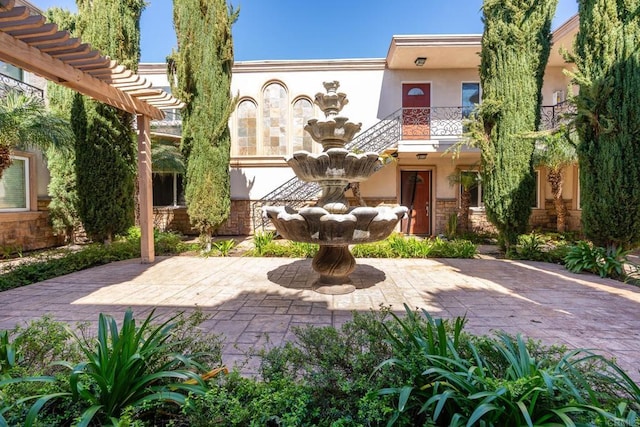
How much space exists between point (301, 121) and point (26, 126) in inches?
320

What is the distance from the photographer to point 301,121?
11984mm

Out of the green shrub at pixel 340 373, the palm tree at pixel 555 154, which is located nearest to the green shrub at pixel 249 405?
the green shrub at pixel 340 373

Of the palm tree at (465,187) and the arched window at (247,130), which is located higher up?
the arched window at (247,130)

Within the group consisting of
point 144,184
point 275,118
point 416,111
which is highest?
point 416,111

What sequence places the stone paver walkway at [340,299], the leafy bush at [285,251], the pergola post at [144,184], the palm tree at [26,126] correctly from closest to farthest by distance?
1. the stone paver walkway at [340,299]
2. the palm tree at [26,126]
3. the pergola post at [144,184]
4. the leafy bush at [285,251]

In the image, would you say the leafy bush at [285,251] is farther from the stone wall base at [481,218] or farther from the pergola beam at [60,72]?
the stone wall base at [481,218]

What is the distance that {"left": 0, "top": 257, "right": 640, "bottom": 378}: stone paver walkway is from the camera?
3084 millimetres

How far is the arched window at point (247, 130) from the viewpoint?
39.3 feet

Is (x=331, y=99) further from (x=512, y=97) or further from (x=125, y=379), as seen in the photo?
(x=512, y=97)

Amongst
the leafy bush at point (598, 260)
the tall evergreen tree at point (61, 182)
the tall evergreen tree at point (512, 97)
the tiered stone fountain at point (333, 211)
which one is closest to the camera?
the tiered stone fountain at point (333, 211)

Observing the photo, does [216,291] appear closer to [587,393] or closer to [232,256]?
[232,256]

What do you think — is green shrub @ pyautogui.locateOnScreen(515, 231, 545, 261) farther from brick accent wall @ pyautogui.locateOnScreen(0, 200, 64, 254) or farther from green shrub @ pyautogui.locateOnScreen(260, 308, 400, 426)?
brick accent wall @ pyautogui.locateOnScreen(0, 200, 64, 254)

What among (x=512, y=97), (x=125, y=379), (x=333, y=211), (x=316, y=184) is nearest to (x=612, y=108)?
(x=512, y=97)

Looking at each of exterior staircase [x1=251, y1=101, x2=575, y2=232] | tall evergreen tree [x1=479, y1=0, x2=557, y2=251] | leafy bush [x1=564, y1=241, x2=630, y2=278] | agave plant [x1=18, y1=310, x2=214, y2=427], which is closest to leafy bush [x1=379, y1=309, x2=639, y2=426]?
agave plant [x1=18, y1=310, x2=214, y2=427]
